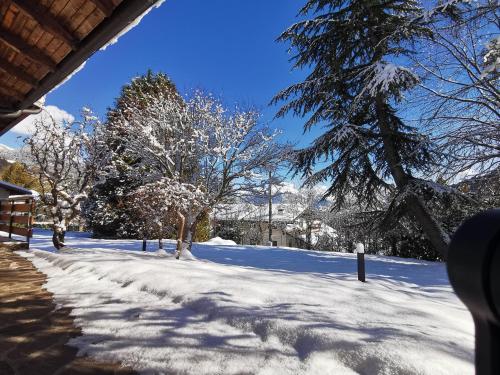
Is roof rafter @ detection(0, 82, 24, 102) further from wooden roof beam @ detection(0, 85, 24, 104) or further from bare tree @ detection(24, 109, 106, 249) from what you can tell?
bare tree @ detection(24, 109, 106, 249)

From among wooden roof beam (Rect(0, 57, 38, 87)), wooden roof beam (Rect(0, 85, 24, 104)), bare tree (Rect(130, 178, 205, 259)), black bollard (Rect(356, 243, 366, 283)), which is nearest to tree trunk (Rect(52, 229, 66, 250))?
bare tree (Rect(130, 178, 205, 259))

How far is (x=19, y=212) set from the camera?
9.86 meters

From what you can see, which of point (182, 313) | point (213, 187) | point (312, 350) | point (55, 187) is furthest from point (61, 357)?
point (213, 187)

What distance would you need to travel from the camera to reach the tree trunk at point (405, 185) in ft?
31.5

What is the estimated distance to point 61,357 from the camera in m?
2.23

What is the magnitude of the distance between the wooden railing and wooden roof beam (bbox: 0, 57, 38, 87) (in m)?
6.19

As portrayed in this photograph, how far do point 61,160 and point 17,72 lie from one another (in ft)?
20.5

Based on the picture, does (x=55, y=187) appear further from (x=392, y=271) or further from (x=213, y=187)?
(x=392, y=271)

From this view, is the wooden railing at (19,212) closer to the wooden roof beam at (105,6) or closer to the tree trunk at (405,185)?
the wooden roof beam at (105,6)

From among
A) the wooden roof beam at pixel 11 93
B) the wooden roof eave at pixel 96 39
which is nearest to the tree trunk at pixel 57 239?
the wooden roof beam at pixel 11 93

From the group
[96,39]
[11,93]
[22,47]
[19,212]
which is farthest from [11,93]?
[19,212]

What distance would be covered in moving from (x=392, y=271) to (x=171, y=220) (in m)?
6.73

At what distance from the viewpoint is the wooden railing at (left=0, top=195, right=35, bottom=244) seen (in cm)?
888

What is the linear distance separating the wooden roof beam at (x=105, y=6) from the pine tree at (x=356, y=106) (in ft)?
28.0
